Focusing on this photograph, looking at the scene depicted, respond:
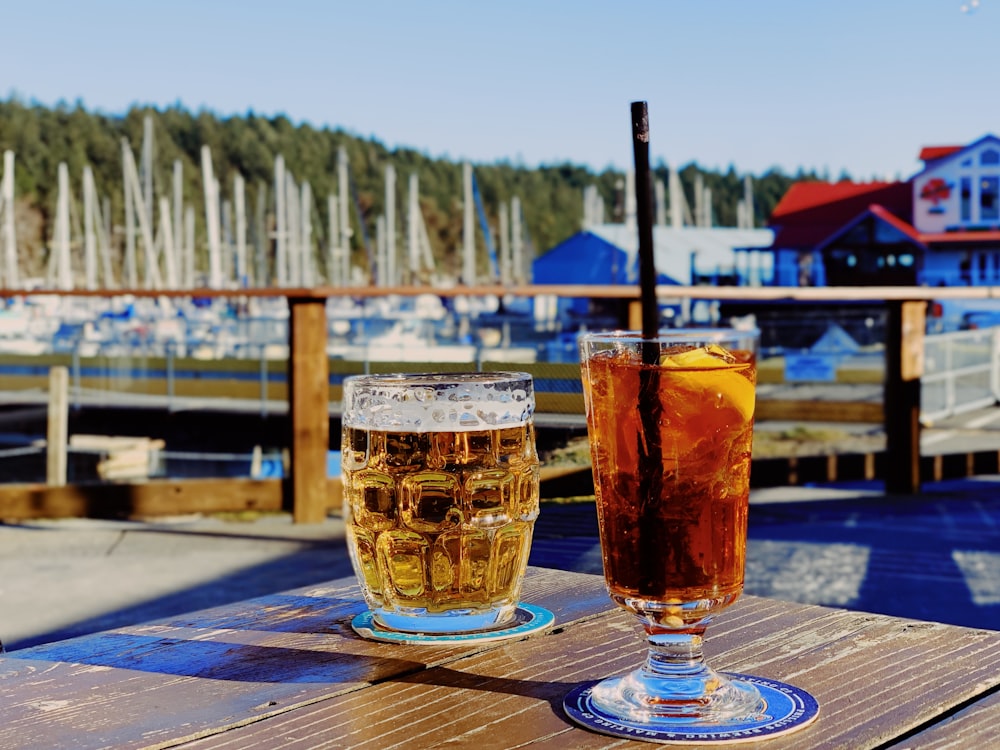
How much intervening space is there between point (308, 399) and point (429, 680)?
3744 mm

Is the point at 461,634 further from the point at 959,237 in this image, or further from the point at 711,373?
the point at 959,237

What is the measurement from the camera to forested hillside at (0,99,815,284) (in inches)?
2667

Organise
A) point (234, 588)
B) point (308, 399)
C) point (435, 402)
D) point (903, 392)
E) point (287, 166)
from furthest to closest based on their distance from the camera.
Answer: point (287, 166) → point (903, 392) → point (308, 399) → point (234, 588) → point (435, 402)

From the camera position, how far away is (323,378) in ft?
14.9

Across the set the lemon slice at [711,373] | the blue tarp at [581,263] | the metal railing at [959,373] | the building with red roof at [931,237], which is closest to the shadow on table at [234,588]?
the lemon slice at [711,373]

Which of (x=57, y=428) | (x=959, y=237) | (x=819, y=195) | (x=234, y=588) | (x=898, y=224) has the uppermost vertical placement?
(x=819, y=195)

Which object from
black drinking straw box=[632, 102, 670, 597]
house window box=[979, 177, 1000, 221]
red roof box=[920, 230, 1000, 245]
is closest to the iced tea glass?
black drinking straw box=[632, 102, 670, 597]

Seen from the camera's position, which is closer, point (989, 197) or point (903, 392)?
point (903, 392)

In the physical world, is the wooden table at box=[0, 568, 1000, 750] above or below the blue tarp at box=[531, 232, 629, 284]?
below

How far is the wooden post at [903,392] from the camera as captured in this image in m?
5.01

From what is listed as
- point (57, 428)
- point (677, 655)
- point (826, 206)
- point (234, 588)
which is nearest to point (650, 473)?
point (677, 655)

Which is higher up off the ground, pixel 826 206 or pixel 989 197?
pixel 826 206

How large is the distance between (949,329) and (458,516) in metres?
7.59

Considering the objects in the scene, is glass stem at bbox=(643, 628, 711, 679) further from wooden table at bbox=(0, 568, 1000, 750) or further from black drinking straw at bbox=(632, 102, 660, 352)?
black drinking straw at bbox=(632, 102, 660, 352)
